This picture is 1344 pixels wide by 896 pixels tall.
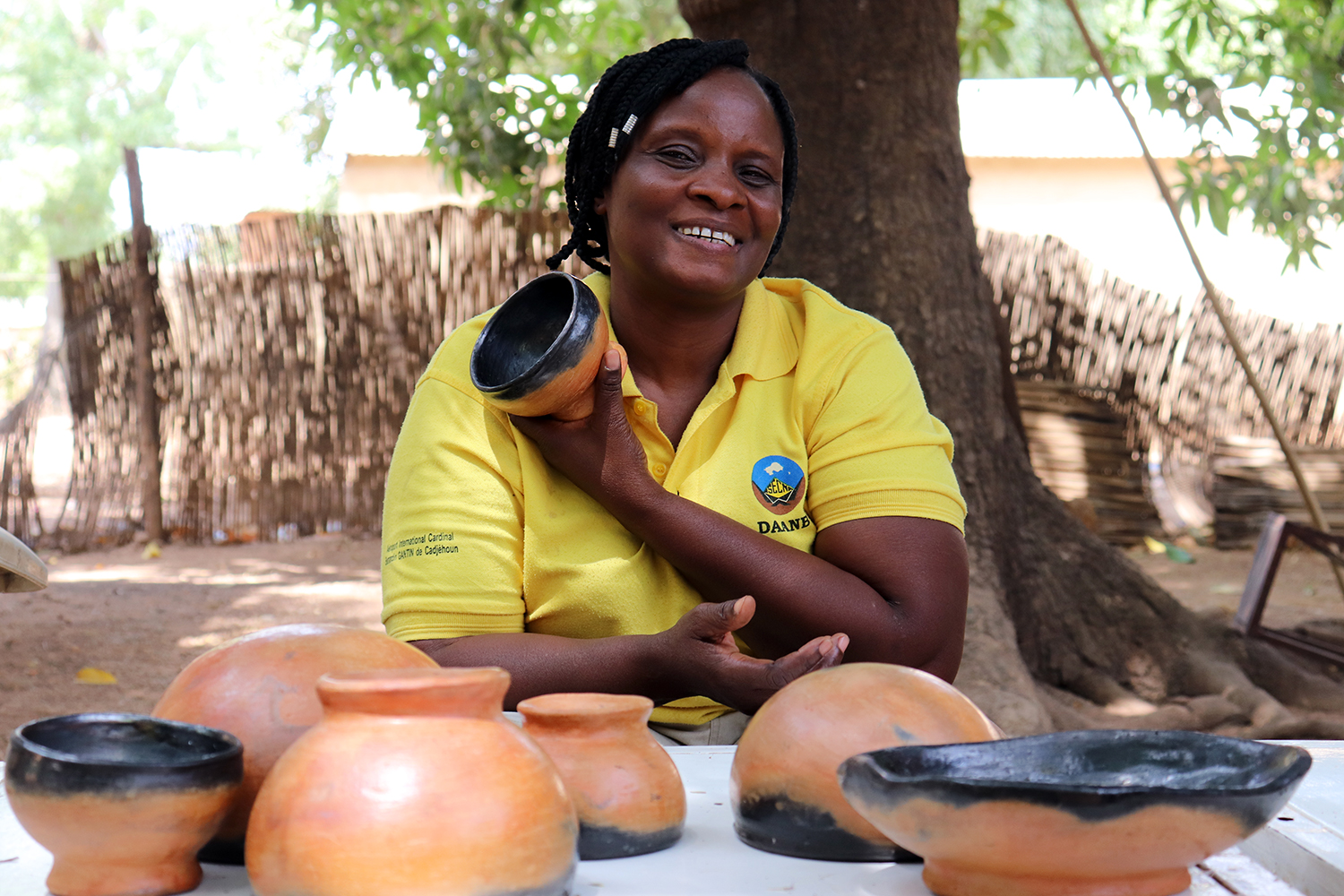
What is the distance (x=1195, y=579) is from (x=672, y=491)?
6695 millimetres

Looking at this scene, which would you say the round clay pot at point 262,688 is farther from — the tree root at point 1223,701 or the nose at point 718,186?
the tree root at point 1223,701

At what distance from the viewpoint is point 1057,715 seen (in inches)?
153

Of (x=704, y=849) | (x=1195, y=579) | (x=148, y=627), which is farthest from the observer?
(x=1195, y=579)

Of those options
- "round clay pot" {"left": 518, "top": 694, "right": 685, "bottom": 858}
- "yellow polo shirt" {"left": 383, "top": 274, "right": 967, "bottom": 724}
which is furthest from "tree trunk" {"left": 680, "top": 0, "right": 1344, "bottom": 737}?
"round clay pot" {"left": 518, "top": 694, "right": 685, "bottom": 858}

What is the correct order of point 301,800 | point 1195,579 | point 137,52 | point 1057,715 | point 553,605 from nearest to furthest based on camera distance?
1. point 301,800
2. point 553,605
3. point 1057,715
4. point 1195,579
5. point 137,52

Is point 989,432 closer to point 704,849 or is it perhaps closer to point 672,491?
point 672,491

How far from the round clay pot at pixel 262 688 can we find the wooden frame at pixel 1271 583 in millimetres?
4222

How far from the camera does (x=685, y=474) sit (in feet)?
6.42

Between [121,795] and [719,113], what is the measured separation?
57.6 inches

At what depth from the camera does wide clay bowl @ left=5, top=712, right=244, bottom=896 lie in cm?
84

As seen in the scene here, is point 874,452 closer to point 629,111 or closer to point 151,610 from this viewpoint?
point 629,111

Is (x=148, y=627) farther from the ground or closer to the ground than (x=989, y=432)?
closer to the ground

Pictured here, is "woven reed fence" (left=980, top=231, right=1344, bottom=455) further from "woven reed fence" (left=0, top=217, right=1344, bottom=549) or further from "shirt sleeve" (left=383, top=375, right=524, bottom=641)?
"shirt sleeve" (left=383, top=375, right=524, bottom=641)

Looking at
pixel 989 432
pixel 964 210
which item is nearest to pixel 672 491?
pixel 989 432
